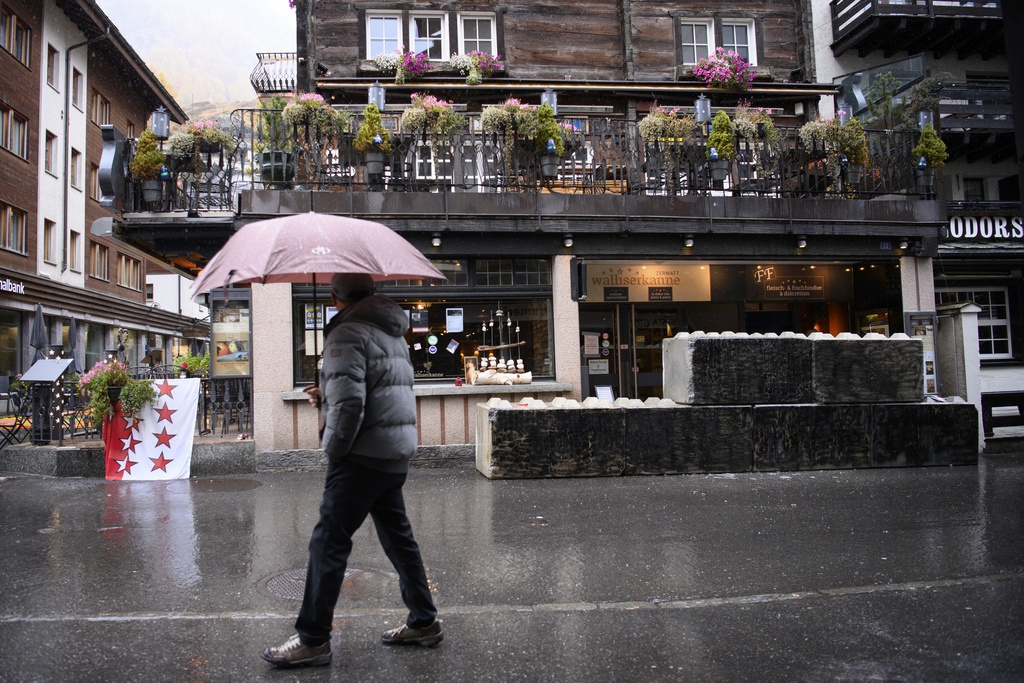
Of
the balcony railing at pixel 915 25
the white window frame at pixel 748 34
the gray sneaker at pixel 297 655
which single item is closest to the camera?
the gray sneaker at pixel 297 655

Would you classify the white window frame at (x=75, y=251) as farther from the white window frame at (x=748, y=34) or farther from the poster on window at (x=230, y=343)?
the white window frame at (x=748, y=34)

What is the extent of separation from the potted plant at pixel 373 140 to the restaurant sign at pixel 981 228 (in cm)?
1192

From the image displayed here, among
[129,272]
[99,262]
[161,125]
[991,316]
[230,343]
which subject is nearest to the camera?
[161,125]

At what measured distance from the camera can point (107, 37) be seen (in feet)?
96.4

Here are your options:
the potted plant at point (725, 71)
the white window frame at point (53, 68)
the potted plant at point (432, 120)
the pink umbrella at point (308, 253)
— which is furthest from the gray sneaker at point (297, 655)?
the white window frame at point (53, 68)

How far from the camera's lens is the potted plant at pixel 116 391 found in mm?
9484

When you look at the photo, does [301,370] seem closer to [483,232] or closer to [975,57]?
[483,232]

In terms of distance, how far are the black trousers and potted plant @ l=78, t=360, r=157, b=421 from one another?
7091 millimetres

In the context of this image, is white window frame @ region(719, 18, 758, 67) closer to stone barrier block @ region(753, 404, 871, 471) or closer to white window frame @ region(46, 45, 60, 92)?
stone barrier block @ region(753, 404, 871, 471)

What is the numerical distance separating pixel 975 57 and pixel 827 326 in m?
8.09

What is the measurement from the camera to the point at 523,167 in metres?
11.8

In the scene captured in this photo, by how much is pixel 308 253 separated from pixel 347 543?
156 centimetres

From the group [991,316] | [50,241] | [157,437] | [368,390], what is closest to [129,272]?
[50,241]

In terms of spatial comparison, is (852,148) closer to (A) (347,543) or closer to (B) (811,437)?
(B) (811,437)
